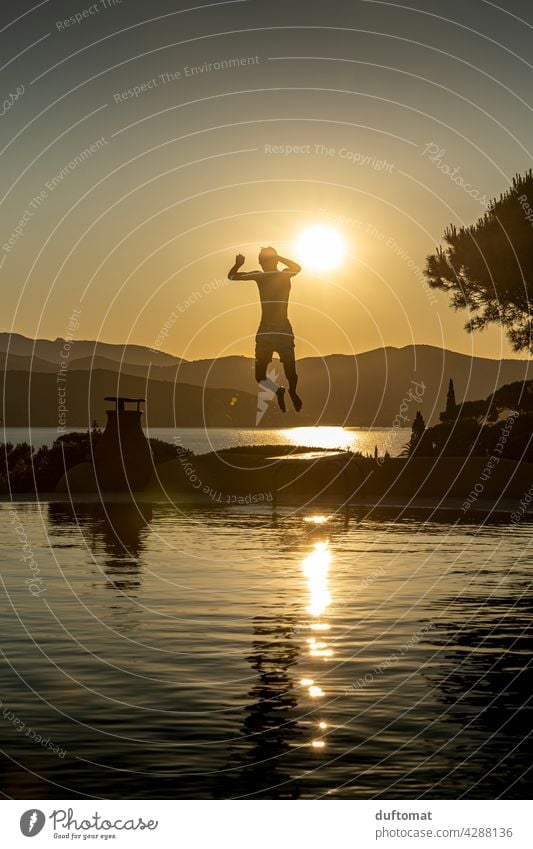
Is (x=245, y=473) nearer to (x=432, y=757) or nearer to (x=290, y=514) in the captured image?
(x=290, y=514)

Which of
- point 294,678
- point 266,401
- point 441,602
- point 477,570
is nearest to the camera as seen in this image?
point 266,401

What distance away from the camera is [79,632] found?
23109 millimetres

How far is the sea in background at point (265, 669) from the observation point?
14.6 meters

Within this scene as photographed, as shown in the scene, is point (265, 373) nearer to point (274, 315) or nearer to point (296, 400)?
point (296, 400)

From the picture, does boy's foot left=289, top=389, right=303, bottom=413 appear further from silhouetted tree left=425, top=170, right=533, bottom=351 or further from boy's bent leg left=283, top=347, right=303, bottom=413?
silhouetted tree left=425, top=170, right=533, bottom=351

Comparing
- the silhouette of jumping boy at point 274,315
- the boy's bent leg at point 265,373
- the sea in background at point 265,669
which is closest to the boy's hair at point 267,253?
the silhouette of jumping boy at point 274,315

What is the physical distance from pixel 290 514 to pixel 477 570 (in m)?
16.7

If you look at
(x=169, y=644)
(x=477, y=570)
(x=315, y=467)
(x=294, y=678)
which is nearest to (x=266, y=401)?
(x=294, y=678)

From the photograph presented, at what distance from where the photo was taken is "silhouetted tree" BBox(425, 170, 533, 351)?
65.4 meters
